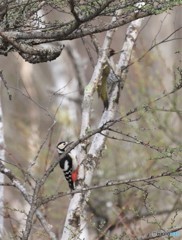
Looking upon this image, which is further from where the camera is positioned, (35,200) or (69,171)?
(69,171)

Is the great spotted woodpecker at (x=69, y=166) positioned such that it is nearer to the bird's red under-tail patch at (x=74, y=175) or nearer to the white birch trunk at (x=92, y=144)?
the bird's red under-tail patch at (x=74, y=175)

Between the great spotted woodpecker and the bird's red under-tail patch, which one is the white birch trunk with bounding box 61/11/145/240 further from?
the great spotted woodpecker

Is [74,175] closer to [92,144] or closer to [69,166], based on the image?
[92,144]

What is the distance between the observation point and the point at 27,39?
5.21 m

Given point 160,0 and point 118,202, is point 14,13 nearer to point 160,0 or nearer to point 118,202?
point 160,0

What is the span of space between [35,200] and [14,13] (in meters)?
1.35

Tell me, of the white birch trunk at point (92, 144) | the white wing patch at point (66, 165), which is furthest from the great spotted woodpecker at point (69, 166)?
the white birch trunk at point (92, 144)

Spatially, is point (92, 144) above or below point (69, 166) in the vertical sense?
below

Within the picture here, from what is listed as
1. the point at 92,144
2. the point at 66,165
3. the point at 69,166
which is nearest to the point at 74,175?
the point at 92,144

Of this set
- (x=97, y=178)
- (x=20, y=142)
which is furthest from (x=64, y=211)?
(x=20, y=142)

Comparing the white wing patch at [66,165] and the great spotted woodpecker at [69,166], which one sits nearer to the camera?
the great spotted woodpecker at [69,166]

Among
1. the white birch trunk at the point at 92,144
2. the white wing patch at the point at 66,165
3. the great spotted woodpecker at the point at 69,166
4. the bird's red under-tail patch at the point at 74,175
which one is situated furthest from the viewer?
the white wing patch at the point at 66,165

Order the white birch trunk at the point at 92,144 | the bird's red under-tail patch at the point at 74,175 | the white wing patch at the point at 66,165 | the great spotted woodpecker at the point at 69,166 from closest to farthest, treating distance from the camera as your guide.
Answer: the white birch trunk at the point at 92,144 → the bird's red under-tail patch at the point at 74,175 → the great spotted woodpecker at the point at 69,166 → the white wing patch at the point at 66,165

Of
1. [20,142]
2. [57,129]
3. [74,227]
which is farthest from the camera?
[20,142]
